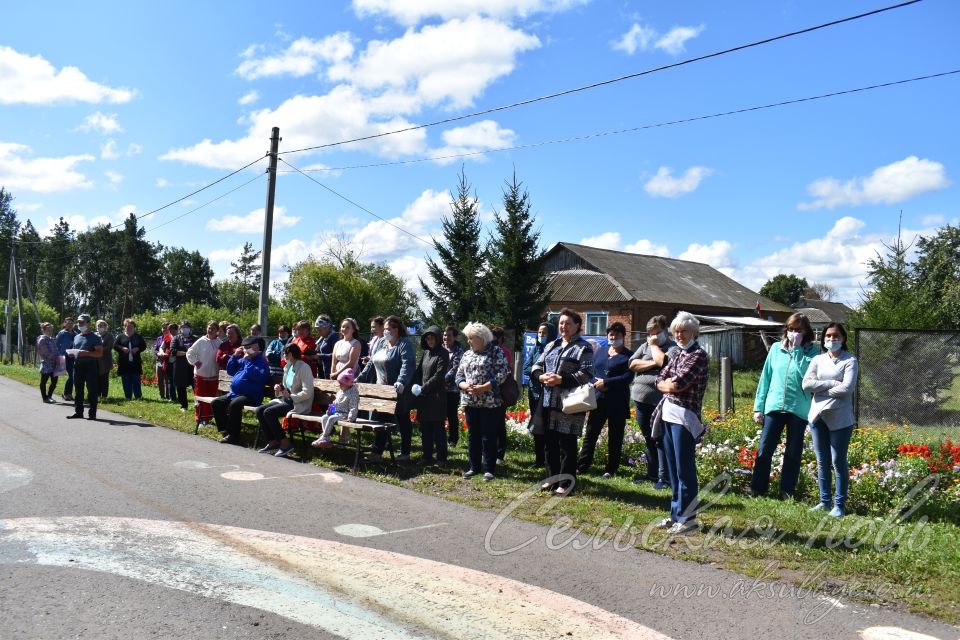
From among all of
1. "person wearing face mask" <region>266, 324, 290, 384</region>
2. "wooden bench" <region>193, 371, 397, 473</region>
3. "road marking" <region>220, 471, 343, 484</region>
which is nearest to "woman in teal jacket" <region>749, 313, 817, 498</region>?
"wooden bench" <region>193, 371, 397, 473</region>

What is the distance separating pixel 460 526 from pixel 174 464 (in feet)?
14.4

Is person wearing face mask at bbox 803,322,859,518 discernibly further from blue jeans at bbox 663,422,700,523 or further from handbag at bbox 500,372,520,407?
handbag at bbox 500,372,520,407

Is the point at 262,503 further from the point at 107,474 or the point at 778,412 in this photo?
the point at 778,412

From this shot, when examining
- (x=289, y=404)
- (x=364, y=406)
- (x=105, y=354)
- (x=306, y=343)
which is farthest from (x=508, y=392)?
(x=105, y=354)

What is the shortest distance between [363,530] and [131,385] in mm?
12738

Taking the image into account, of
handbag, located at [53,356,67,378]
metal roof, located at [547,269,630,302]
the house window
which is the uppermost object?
metal roof, located at [547,269,630,302]

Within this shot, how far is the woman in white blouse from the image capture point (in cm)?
1024

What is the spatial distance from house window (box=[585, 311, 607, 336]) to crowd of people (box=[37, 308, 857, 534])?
107 ft

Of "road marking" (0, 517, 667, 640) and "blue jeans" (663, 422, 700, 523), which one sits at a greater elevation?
"blue jeans" (663, 422, 700, 523)

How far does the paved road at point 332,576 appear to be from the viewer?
4.20 meters

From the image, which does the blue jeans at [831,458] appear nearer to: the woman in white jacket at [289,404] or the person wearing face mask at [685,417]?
the person wearing face mask at [685,417]

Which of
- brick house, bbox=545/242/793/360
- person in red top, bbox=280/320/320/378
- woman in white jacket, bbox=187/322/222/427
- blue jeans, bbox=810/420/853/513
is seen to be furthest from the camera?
brick house, bbox=545/242/793/360

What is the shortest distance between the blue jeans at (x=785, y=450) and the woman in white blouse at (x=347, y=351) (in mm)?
5299

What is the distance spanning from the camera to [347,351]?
10.4 meters
